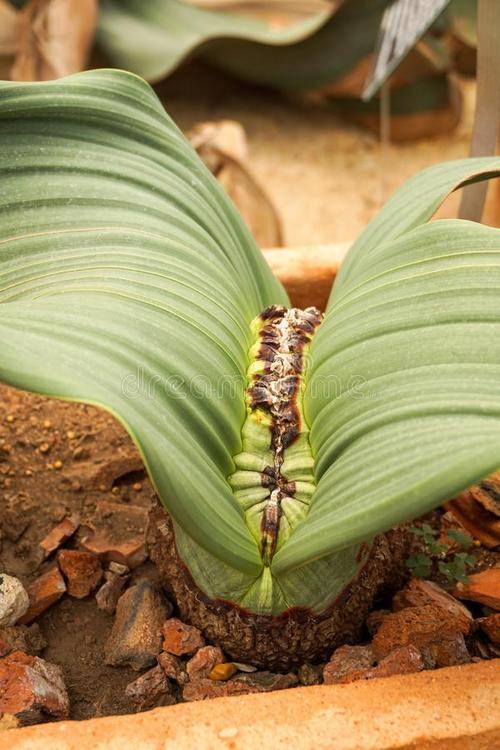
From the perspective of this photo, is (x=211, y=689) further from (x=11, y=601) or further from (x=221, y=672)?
Answer: (x=11, y=601)

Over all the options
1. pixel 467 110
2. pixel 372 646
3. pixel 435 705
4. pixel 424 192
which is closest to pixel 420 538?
pixel 372 646

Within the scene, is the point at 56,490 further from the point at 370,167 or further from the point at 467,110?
the point at 467,110

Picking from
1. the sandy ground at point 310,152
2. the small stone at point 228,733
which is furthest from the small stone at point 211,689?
the sandy ground at point 310,152

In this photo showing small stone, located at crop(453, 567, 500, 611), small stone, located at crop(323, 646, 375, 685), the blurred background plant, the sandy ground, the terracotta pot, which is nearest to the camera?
the terracotta pot

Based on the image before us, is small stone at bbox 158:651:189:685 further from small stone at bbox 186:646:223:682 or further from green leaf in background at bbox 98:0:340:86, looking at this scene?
green leaf in background at bbox 98:0:340:86

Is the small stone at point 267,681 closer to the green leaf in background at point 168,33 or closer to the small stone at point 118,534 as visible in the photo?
the small stone at point 118,534

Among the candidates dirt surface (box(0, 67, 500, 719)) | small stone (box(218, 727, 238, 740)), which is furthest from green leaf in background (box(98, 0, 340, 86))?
small stone (box(218, 727, 238, 740))
